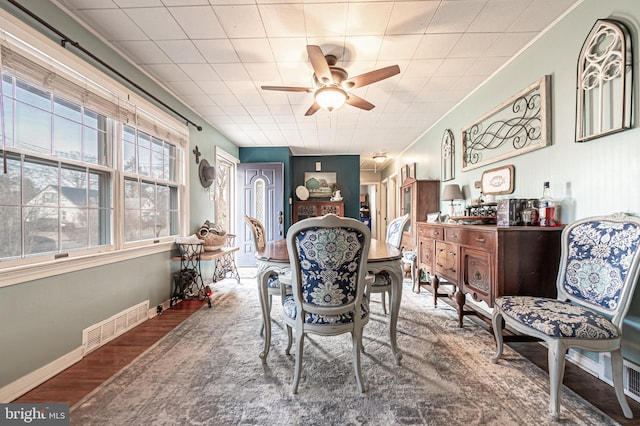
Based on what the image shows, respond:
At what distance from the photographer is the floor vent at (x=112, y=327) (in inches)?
80.0

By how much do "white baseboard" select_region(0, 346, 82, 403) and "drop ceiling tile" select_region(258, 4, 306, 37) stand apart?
2.78 meters

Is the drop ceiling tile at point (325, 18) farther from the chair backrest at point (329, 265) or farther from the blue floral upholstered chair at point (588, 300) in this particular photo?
the blue floral upholstered chair at point (588, 300)

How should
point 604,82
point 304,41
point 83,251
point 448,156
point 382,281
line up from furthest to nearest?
point 448,156, point 382,281, point 304,41, point 83,251, point 604,82

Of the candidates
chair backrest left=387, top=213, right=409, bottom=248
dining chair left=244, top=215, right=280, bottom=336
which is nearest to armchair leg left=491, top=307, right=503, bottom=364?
chair backrest left=387, top=213, right=409, bottom=248

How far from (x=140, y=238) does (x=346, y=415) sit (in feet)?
8.23

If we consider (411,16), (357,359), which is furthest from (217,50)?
(357,359)

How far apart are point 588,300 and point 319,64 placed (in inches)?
Answer: 93.7

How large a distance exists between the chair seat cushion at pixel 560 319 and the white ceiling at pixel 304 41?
2.01 meters

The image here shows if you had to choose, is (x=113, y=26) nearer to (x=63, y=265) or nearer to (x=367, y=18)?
(x=63, y=265)

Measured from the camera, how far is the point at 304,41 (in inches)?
86.1

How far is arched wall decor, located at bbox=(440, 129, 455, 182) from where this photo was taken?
3676mm

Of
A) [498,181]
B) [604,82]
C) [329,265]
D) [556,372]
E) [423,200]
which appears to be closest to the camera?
[556,372]

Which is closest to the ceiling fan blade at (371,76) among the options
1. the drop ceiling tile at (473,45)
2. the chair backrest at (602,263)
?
the drop ceiling tile at (473,45)

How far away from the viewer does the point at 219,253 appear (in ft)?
11.1
